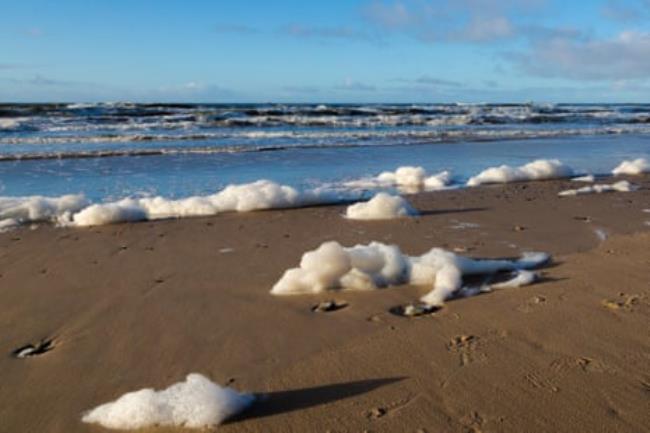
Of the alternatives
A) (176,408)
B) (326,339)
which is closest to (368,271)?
(326,339)

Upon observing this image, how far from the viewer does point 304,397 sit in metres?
2.52

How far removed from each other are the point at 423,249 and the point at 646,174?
22.2 ft

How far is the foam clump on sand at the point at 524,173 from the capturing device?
369 inches

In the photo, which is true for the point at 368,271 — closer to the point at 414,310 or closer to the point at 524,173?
the point at 414,310

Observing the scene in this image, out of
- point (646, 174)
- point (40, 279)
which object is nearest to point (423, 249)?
point (40, 279)

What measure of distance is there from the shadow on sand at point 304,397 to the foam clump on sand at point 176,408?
0.05 metres

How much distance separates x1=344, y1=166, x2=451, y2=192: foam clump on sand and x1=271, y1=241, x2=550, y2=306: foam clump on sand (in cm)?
489

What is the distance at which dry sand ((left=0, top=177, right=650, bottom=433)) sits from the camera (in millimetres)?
2379

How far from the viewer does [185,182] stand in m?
9.48

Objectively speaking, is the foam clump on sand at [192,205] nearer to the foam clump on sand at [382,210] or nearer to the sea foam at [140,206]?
the sea foam at [140,206]

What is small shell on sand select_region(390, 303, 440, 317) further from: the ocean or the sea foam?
the ocean

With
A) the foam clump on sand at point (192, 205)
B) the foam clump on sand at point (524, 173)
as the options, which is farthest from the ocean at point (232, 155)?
the foam clump on sand at point (192, 205)

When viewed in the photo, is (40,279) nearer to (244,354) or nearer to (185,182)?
(244,354)

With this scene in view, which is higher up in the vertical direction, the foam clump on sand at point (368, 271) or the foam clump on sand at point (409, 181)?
the foam clump on sand at point (368, 271)
